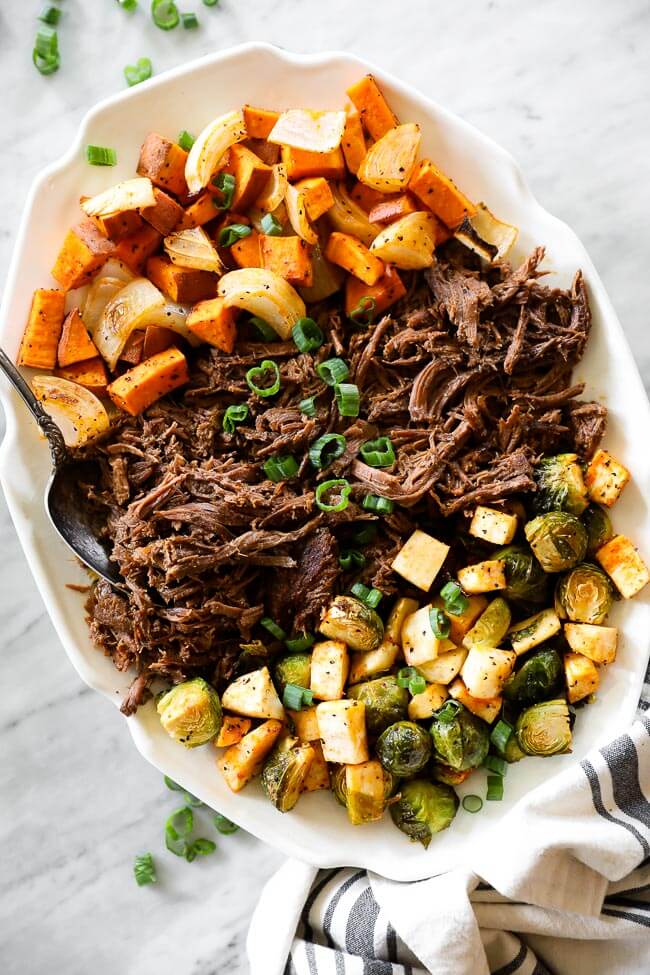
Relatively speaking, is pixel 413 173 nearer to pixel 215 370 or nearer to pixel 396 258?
pixel 396 258

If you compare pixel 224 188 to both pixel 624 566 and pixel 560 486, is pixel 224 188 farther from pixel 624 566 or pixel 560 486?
pixel 624 566

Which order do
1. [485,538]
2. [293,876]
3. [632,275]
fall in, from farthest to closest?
[632,275], [293,876], [485,538]

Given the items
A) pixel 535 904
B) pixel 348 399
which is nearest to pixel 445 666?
pixel 535 904

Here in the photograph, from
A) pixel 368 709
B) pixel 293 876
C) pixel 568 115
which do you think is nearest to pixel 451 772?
pixel 368 709

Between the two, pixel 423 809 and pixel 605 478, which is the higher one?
pixel 605 478

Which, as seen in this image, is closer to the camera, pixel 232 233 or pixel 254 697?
pixel 254 697

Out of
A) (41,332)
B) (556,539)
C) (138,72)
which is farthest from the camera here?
(138,72)

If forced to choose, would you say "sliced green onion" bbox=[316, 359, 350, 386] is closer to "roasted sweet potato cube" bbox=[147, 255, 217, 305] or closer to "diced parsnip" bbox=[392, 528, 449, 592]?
"roasted sweet potato cube" bbox=[147, 255, 217, 305]
